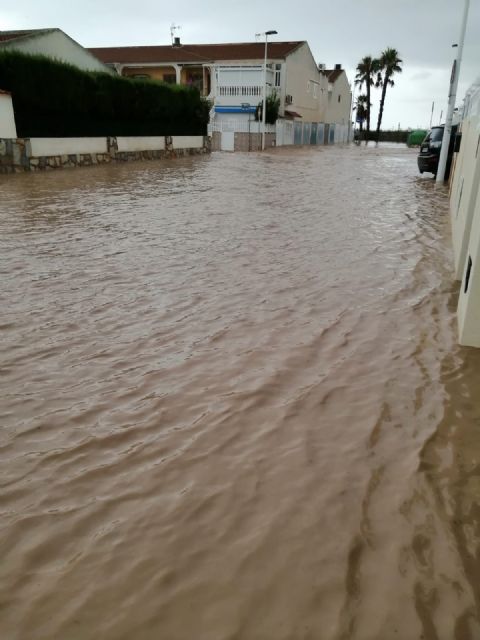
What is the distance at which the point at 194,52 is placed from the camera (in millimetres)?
50281

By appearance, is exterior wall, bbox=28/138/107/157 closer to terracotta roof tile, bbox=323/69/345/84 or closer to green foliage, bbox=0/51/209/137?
green foliage, bbox=0/51/209/137

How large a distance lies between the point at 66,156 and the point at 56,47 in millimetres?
9202

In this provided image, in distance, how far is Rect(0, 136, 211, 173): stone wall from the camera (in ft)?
62.1

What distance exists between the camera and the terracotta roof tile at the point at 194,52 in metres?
48.0

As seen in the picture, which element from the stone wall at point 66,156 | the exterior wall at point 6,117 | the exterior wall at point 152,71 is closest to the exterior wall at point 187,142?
the stone wall at point 66,156

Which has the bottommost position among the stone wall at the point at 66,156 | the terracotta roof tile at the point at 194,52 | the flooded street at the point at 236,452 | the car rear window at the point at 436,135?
the flooded street at the point at 236,452

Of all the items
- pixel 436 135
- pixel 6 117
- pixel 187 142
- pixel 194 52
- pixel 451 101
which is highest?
pixel 194 52

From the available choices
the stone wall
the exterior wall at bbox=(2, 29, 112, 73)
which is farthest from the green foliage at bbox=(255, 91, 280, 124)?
the exterior wall at bbox=(2, 29, 112, 73)

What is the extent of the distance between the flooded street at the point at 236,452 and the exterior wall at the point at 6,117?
14.2 m

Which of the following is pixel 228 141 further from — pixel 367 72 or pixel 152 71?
pixel 367 72

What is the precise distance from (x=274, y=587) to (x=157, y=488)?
88cm

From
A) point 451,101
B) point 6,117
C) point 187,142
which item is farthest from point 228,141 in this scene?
point 451,101

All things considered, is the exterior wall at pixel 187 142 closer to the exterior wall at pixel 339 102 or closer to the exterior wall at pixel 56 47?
the exterior wall at pixel 56 47

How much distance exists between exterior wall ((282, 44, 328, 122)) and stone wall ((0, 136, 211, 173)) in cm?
2349
